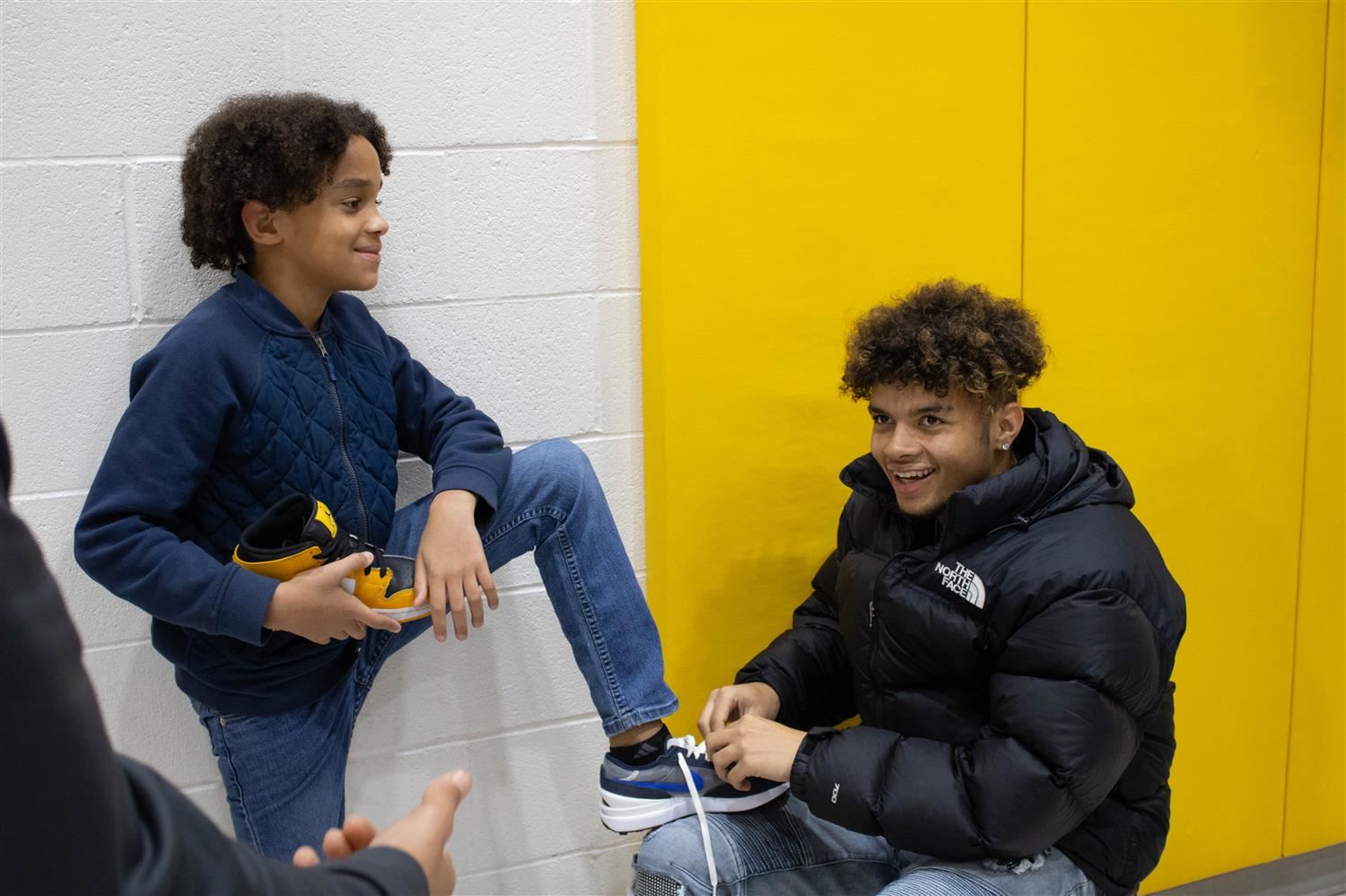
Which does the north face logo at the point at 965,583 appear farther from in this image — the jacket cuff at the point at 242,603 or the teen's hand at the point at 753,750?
the jacket cuff at the point at 242,603

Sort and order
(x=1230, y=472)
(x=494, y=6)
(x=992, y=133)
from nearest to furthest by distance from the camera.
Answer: (x=494, y=6) → (x=992, y=133) → (x=1230, y=472)

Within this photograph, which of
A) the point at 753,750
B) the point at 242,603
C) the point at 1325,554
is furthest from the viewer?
the point at 1325,554

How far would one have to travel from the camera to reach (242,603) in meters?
1.46

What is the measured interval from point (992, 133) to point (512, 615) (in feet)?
3.85

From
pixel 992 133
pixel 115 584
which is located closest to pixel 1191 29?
pixel 992 133

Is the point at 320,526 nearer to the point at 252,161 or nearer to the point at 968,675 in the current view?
the point at 252,161

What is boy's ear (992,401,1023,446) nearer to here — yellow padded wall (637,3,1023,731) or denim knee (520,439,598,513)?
yellow padded wall (637,3,1023,731)

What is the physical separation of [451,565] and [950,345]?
28.8 inches

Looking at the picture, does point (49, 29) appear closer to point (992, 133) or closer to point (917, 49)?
point (917, 49)

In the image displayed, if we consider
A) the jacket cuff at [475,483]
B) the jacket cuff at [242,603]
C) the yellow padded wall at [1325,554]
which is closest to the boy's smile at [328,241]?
the jacket cuff at [475,483]

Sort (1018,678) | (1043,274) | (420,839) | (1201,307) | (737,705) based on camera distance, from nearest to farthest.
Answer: (420,839) → (1018,678) → (737,705) → (1043,274) → (1201,307)

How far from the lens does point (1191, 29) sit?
2270 millimetres

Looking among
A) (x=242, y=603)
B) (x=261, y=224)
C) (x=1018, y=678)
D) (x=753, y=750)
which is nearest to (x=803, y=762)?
(x=753, y=750)

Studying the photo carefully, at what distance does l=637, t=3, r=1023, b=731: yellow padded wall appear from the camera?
1.96 meters
